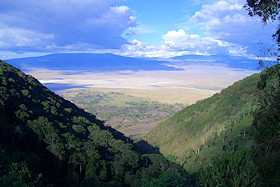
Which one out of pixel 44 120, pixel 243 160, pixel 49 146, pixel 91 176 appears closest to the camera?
pixel 243 160

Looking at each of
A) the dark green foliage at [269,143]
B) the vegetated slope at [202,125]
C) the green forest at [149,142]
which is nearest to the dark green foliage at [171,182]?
the green forest at [149,142]

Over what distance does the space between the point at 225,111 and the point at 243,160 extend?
6353 centimetres

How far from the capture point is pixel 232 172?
7.36 metres

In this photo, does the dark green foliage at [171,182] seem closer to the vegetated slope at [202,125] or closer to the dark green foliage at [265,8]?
the dark green foliage at [265,8]

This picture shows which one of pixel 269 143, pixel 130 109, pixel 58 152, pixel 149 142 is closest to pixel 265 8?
pixel 269 143

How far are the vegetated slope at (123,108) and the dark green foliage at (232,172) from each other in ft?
326

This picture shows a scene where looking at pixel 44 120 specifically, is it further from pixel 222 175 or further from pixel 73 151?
pixel 222 175

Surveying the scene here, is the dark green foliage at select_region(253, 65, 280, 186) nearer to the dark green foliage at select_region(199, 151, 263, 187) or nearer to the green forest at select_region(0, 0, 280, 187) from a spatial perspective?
the green forest at select_region(0, 0, 280, 187)

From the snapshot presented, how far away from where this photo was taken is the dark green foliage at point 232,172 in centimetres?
704

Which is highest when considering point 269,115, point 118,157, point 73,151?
point 269,115

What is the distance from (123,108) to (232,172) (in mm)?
142103

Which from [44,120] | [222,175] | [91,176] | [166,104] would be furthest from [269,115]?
[166,104]

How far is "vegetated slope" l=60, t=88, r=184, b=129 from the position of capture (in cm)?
12205

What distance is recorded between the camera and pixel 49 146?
2562 cm
